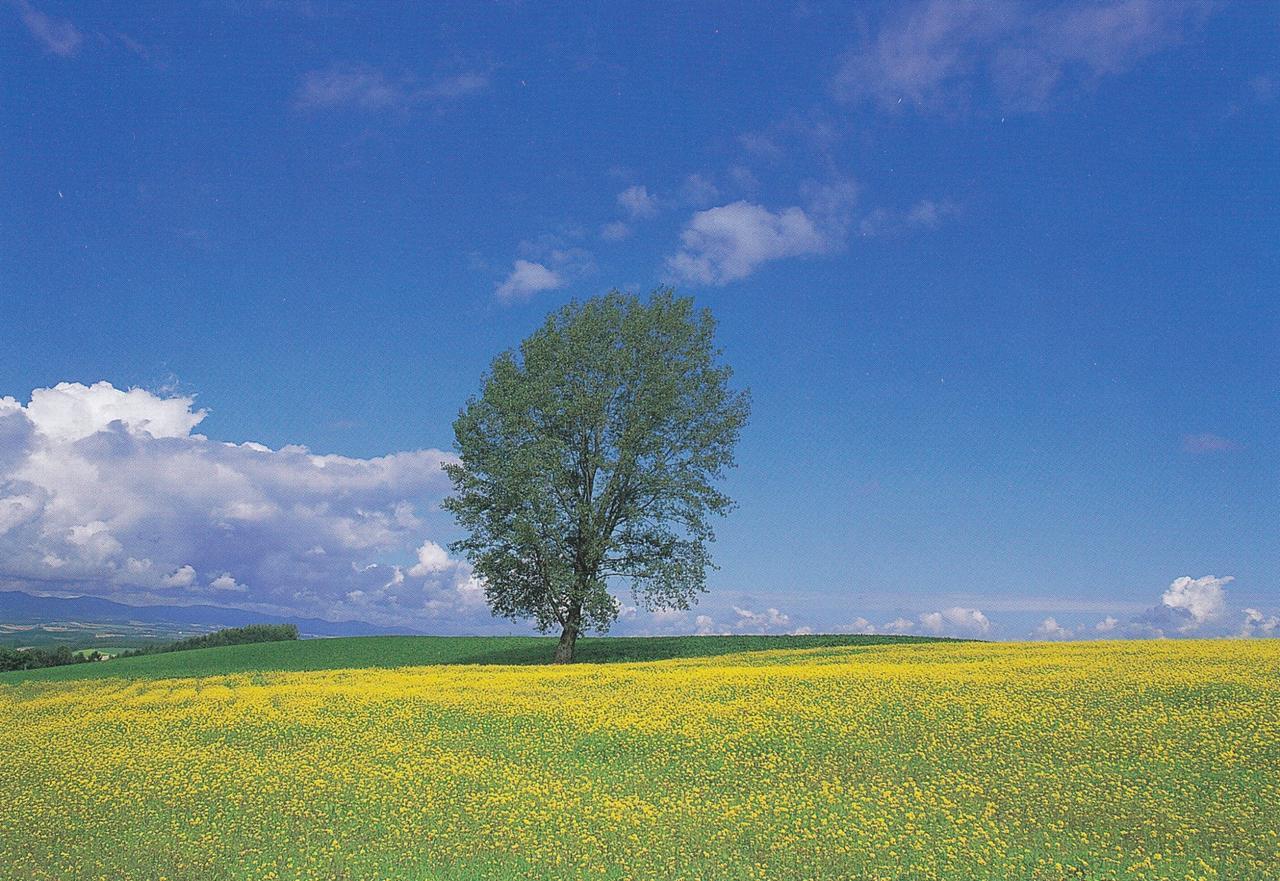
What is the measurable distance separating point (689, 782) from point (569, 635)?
2705 centimetres

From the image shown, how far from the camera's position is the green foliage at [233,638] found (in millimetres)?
73125

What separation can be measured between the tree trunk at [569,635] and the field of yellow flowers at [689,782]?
16.3 metres

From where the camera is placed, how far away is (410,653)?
56688 millimetres

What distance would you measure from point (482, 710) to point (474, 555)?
64.8 feet

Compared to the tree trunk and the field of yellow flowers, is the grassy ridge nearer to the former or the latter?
the tree trunk

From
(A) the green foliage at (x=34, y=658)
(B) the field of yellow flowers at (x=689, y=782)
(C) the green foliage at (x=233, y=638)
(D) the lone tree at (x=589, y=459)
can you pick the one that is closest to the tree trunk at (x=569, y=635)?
(D) the lone tree at (x=589, y=459)

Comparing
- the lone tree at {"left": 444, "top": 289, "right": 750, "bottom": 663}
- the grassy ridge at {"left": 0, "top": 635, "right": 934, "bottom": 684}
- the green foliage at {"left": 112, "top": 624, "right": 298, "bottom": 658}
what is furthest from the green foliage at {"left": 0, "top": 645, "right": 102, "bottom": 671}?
the lone tree at {"left": 444, "top": 289, "right": 750, "bottom": 663}

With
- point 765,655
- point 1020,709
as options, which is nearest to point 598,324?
point 765,655

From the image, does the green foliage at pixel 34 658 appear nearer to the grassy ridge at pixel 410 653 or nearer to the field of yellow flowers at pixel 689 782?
the grassy ridge at pixel 410 653

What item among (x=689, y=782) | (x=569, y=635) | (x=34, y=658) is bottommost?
(x=689, y=782)

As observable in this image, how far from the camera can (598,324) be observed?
4250 cm

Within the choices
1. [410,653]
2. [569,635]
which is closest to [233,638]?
[410,653]

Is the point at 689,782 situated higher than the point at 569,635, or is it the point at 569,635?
the point at 569,635

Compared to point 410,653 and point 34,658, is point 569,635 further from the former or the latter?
point 34,658
